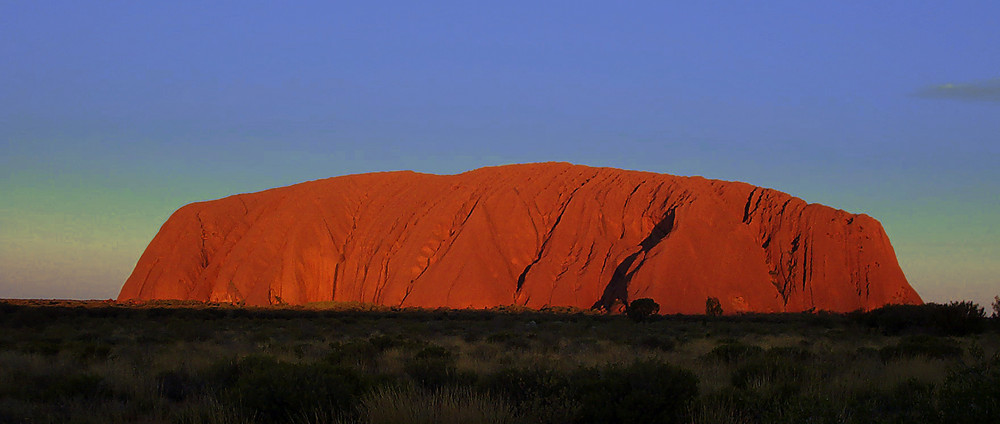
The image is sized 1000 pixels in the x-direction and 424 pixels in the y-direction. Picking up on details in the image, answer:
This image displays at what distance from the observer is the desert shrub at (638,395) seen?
739cm

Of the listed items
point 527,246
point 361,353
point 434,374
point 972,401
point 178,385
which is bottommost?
point 178,385

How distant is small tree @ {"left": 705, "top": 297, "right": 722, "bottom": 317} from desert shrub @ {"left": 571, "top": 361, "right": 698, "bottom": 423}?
48614 mm

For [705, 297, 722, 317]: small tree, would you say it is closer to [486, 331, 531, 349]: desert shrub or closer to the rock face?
the rock face

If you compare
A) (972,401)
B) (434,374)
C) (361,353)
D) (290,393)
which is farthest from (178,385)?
Result: (972,401)

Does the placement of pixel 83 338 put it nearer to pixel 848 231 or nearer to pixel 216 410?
pixel 216 410

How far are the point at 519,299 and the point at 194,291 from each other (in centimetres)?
3686

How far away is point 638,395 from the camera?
7371mm

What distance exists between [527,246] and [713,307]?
20284mm

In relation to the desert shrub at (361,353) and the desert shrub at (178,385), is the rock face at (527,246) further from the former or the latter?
the desert shrub at (178,385)

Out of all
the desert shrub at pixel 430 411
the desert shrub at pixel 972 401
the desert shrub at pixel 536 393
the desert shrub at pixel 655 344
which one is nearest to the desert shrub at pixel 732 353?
the desert shrub at pixel 655 344

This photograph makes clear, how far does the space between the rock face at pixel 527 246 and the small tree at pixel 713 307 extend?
144cm

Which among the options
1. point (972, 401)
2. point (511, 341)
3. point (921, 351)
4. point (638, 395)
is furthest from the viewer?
point (511, 341)

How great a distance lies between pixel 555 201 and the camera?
7400cm

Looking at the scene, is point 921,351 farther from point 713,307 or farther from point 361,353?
point 713,307
